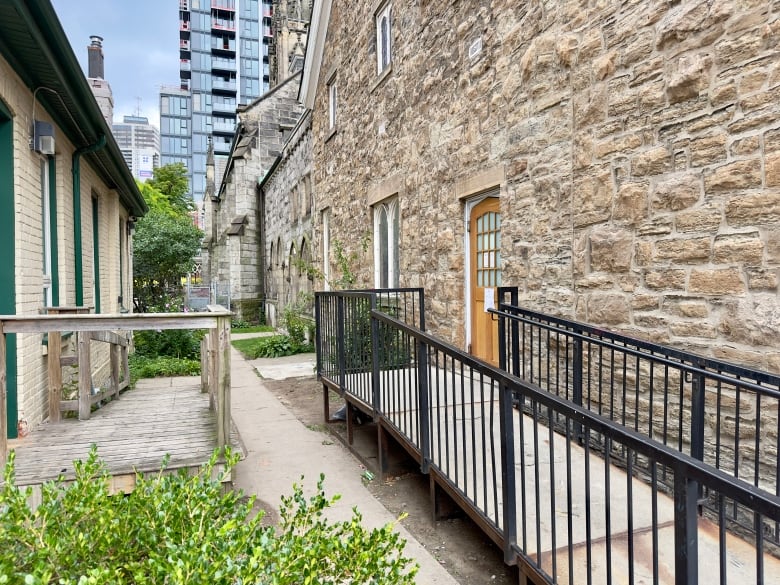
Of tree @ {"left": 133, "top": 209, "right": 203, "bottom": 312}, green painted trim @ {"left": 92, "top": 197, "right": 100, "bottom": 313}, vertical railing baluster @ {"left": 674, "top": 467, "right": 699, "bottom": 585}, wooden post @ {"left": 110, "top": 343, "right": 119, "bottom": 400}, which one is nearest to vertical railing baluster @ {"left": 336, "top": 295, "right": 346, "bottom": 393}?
wooden post @ {"left": 110, "top": 343, "right": 119, "bottom": 400}

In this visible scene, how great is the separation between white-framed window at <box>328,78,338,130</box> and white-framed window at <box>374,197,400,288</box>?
10.7ft

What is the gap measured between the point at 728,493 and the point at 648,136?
300cm

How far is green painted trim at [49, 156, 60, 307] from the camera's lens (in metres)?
5.73

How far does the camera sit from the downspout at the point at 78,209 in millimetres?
6454

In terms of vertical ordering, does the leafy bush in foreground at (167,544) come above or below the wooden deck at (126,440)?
above

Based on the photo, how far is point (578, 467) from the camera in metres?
3.50

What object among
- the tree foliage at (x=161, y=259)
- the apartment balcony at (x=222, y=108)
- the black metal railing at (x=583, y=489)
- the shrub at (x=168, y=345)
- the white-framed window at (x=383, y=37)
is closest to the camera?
the black metal railing at (x=583, y=489)

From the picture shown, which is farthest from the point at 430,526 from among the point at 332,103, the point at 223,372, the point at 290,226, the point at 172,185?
the point at 172,185

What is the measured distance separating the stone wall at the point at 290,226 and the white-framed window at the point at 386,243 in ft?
10.2

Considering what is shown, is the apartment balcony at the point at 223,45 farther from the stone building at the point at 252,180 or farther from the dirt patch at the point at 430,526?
the dirt patch at the point at 430,526

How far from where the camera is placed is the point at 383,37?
8.61m

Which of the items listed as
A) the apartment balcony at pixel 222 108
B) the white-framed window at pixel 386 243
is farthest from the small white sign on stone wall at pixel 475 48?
the apartment balcony at pixel 222 108

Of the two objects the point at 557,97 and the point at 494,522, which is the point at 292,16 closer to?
the point at 557,97

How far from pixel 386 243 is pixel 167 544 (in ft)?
24.1
